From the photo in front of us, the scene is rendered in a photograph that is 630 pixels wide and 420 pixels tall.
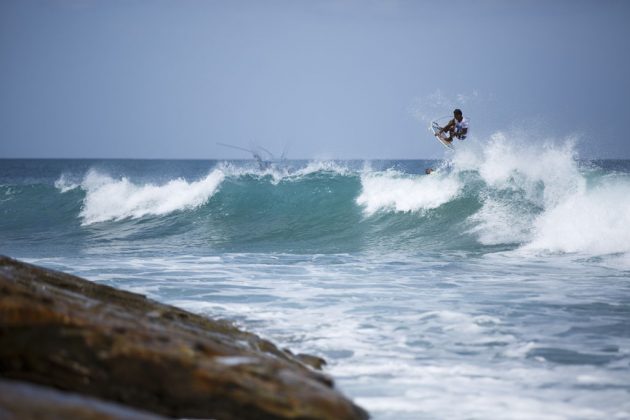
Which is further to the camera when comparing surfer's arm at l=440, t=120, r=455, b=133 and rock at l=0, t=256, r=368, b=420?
surfer's arm at l=440, t=120, r=455, b=133

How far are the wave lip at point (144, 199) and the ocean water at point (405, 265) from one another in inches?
3.5

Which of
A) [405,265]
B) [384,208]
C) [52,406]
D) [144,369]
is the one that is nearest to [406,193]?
[384,208]

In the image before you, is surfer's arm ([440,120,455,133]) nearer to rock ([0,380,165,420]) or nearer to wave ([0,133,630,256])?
wave ([0,133,630,256])

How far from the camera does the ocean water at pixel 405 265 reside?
184 inches

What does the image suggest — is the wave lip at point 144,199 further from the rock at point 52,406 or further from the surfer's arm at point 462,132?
the rock at point 52,406

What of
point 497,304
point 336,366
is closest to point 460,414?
point 336,366

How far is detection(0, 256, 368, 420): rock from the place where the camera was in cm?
324

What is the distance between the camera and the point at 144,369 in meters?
3.27

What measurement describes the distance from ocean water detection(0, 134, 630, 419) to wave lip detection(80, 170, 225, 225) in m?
0.09

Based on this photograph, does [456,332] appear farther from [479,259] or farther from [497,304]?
[479,259]

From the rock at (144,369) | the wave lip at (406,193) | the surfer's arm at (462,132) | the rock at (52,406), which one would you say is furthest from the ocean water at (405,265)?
the surfer's arm at (462,132)

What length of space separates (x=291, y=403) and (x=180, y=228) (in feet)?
50.6

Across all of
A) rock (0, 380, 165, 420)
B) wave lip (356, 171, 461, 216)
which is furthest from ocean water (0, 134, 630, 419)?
rock (0, 380, 165, 420)

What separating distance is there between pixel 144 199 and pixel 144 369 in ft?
67.2
